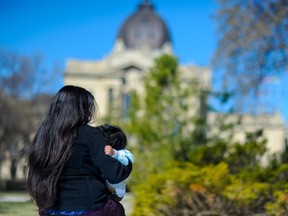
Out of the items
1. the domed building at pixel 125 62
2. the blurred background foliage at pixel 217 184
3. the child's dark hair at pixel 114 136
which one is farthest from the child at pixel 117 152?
the domed building at pixel 125 62

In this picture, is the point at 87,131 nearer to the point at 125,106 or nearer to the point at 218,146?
the point at 218,146

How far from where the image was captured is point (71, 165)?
3.94 metres

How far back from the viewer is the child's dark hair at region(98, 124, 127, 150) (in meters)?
4.44

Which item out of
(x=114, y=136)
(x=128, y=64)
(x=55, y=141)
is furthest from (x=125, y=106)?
(x=55, y=141)

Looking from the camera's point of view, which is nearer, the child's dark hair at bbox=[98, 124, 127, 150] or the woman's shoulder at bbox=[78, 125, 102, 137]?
the woman's shoulder at bbox=[78, 125, 102, 137]

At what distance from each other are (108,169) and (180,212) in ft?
24.1

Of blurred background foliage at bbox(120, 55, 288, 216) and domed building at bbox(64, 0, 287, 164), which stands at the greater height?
domed building at bbox(64, 0, 287, 164)

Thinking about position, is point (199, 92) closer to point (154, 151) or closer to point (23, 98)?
point (154, 151)

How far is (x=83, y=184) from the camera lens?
12.7 ft

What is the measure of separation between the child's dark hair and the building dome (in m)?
71.3

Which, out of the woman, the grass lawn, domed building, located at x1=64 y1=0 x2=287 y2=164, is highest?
domed building, located at x1=64 y1=0 x2=287 y2=164

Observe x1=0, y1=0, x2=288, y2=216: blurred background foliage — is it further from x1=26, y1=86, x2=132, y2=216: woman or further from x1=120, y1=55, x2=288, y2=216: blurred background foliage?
x1=26, y1=86, x2=132, y2=216: woman

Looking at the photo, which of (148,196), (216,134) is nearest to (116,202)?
(148,196)

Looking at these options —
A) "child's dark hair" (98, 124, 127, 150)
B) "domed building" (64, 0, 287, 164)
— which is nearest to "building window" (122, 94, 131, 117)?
"domed building" (64, 0, 287, 164)
